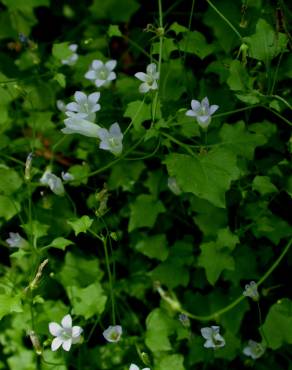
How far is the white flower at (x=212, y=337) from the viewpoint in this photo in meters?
2.56

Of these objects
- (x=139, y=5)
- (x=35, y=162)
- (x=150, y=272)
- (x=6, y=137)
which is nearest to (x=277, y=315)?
(x=150, y=272)

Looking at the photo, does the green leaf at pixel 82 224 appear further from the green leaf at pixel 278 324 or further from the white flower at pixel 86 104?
the green leaf at pixel 278 324

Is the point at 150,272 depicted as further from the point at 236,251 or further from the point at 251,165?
the point at 251,165

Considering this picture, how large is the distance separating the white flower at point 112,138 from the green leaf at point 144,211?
1.60ft

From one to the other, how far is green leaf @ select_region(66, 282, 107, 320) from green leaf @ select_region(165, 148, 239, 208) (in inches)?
30.2

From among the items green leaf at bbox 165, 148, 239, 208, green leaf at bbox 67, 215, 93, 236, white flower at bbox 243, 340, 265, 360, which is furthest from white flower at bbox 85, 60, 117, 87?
white flower at bbox 243, 340, 265, 360

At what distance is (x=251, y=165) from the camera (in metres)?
2.95

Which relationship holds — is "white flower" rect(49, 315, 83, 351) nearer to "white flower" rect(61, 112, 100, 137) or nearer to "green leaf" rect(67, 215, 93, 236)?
"green leaf" rect(67, 215, 93, 236)

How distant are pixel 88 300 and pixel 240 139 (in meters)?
1.14

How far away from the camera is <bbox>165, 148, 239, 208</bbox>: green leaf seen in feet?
7.88

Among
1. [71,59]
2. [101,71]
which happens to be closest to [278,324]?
[101,71]

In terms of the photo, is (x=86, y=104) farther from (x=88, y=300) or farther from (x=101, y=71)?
(x=88, y=300)

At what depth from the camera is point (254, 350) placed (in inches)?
108

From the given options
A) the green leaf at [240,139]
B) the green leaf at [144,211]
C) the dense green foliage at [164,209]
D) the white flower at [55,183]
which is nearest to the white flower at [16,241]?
the dense green foliage at [164,209]
